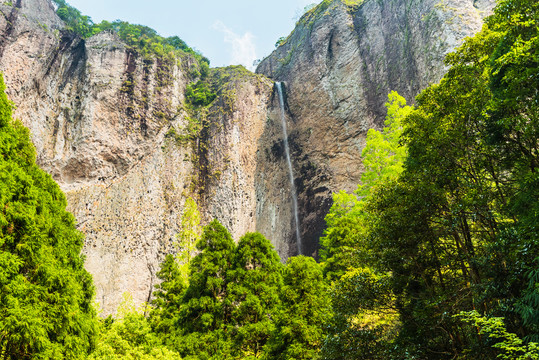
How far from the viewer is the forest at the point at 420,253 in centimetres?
634

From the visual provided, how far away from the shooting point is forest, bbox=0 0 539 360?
6344 millimetres

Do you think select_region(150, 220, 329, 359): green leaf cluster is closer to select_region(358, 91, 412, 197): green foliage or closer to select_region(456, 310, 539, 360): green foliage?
select_region(456, 310, 539, 360): green foliage

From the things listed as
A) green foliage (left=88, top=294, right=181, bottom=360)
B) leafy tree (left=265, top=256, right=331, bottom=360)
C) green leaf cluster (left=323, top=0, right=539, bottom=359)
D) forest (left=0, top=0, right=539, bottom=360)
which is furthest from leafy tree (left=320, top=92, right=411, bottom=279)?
green foliage (left=88, top=294, right=181, bottom=360)

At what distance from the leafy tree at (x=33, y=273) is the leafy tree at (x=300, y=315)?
582cm

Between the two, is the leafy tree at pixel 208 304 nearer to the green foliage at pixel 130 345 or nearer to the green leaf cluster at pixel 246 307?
the green leaf cluster at pixel 246 307

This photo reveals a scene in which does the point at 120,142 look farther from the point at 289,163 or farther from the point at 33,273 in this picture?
the point at 33,273

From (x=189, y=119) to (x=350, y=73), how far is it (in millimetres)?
19474

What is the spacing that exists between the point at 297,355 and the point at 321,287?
95.3 inches

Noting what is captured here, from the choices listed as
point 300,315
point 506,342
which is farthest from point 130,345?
point 506,342

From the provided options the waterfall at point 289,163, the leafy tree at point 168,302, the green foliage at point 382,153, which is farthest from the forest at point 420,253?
the waterfall at point 289,163

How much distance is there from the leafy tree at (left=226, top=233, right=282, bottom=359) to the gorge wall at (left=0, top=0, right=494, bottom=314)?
1550 centimetres

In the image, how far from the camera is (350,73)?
34.9 m

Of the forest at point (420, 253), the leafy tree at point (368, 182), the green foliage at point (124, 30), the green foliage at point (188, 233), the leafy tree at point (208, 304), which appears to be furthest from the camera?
the green foliage at point (124, 30)

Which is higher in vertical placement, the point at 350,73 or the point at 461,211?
the point at 350,73
